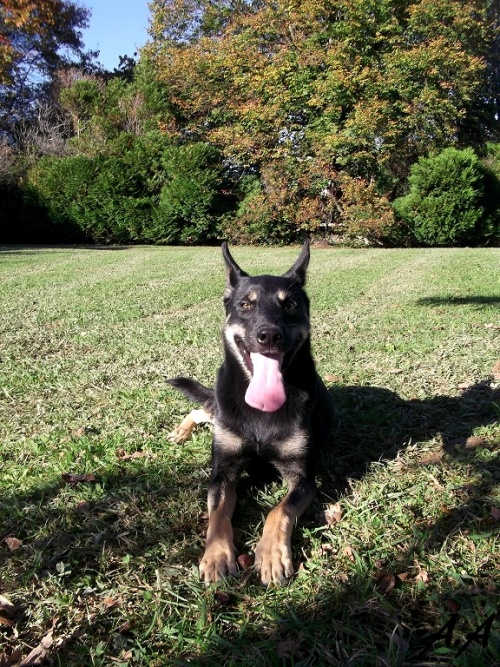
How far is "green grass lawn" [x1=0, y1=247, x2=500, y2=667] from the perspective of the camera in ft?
6.23

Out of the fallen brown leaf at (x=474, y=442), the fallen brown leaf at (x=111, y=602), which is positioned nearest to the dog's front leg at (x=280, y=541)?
the fallen brown leaf at (x=111, y=602)

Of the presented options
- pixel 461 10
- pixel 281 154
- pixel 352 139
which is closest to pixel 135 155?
pixel 281 154

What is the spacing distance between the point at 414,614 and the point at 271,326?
148cm

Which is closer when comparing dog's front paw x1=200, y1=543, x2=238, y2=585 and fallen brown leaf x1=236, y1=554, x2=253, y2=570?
dog's front paw x1=200, y1=543, x2=238, y2=585

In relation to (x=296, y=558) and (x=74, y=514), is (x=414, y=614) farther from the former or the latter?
(x=74, y=514)

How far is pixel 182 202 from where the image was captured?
21078 mm

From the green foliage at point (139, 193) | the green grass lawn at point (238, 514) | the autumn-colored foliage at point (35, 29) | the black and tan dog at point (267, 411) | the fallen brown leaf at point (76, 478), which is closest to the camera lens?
the green grass lawn at point (238, 514)

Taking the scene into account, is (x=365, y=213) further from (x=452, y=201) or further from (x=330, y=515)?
(x=330, y=515)

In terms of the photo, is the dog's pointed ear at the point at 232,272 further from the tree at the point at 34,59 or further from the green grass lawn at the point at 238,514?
the tree at the point at 34,59

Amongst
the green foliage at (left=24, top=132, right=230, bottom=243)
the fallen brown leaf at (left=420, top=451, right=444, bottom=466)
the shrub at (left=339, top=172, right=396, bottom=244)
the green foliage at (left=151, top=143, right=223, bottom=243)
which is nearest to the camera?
the fallen brown leaf at (left=420, top=451, right=444, bottom=466)

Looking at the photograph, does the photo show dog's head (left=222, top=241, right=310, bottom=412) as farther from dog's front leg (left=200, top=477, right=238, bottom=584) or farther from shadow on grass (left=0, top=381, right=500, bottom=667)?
shadow on grass (left=0, top=381, right=500, bottom=667)

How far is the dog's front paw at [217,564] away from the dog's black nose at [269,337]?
1.03 meters

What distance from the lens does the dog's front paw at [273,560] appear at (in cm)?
219

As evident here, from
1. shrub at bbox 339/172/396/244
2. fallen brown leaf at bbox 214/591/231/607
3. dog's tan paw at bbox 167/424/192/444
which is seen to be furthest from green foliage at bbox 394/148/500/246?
fallen brown leaf at bbox 214/591/231/607
